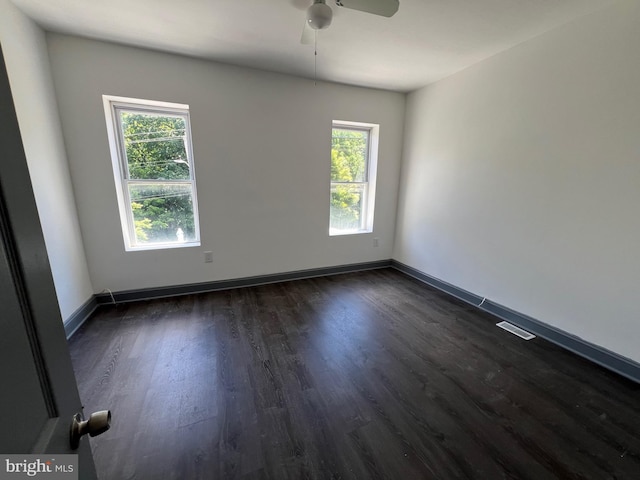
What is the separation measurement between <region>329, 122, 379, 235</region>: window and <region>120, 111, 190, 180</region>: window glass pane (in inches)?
73.6

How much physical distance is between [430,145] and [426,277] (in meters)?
1.77

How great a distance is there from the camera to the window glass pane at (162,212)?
2840 mm

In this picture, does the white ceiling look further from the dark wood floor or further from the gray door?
the dark wood floor

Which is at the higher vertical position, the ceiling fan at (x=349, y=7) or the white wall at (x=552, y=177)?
the ceiling fan at (x=349, y=7)

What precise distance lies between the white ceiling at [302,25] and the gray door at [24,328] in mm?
2033

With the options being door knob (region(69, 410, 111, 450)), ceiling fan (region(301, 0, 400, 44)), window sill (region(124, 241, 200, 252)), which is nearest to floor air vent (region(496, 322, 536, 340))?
ceiling fan (region(301, 0, 400, 44))

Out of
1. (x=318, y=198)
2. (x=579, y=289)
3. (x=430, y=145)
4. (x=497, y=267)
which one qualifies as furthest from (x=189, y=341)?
(x=430, y=145)

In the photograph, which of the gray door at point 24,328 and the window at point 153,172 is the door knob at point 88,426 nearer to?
the gray door at point 24,328

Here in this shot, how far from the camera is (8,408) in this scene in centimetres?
41

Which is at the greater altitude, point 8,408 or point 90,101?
point 90,101

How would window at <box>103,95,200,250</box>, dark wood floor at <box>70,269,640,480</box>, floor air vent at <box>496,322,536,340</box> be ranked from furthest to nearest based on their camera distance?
window at <box>103,95,200,250</box>, floor air vent at <box>496,322,536,340</box>, dark wood floor at <box>70,269,640,480</box>

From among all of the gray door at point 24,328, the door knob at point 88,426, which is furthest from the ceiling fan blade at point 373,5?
the door knob at point 88,426

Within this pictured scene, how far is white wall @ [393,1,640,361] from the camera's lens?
1835mm

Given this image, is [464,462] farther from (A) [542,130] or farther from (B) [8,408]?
(A) [542,130]
